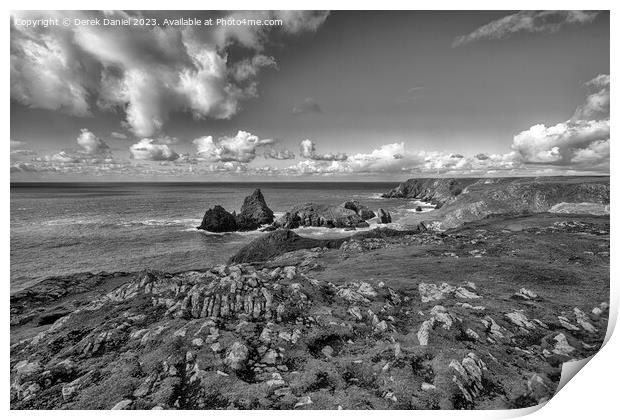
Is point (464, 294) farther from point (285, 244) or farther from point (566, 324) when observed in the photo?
point (285, 244)

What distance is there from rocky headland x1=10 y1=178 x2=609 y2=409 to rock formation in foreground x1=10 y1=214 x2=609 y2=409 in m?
0.05

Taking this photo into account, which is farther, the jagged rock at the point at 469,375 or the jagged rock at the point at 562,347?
the jagged rock at the point at 562,347

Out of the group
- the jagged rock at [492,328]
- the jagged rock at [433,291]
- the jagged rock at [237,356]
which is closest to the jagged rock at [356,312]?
the jagged rock at [433,291]

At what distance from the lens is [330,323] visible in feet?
40.1

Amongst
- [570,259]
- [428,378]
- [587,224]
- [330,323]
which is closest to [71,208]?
[330,323]

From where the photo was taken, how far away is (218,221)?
55.5 metres

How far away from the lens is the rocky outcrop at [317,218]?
218 ft

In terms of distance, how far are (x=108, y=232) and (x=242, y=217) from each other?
2559 centimetres

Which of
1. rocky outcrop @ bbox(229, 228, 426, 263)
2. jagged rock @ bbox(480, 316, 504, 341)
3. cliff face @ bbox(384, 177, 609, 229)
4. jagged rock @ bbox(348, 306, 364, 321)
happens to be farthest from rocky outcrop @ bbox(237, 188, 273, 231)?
jagged rock @ bbox(480, 316, 504, 341)

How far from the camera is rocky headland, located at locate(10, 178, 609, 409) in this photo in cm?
940

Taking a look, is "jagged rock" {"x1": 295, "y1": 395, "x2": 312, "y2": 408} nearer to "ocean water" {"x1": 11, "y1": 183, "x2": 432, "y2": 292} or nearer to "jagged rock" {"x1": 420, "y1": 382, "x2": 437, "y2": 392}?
"jagged rock" {"x1": 420, "y1": 382, "x2": 437, "y2": 392}

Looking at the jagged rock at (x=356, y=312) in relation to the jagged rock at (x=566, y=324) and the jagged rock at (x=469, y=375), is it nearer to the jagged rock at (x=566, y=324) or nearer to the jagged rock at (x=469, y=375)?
the jagged rock at (x=469, y=375)

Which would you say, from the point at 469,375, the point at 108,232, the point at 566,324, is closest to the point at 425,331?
the point at 469,375

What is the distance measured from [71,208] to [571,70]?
193 ft
